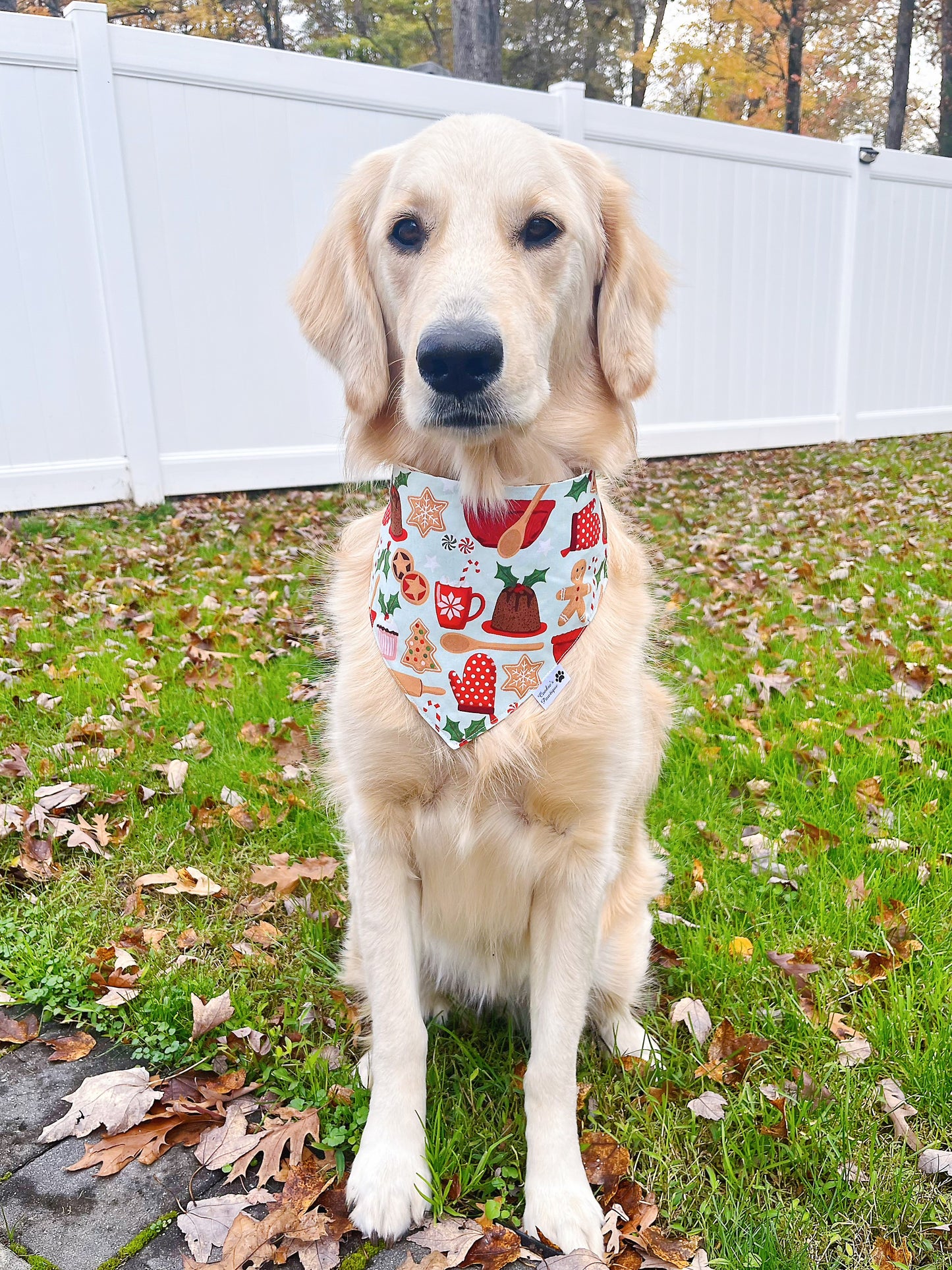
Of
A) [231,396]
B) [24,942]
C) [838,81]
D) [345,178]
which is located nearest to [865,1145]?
[24,942]

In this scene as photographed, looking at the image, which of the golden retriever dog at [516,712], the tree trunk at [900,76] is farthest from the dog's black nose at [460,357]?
the tree trunk at [900,76]

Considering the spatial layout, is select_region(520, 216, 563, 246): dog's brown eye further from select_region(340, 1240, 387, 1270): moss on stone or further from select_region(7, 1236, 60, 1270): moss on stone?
select_region(7, 1236, 60, 1270): moss on stone

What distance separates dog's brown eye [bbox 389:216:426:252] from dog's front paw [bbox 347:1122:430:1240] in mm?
1767

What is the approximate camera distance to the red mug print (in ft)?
6.07

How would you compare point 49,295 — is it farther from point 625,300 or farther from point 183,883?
point 625,300

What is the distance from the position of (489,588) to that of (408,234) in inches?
29.7

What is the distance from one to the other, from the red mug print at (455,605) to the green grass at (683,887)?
35.5 inches

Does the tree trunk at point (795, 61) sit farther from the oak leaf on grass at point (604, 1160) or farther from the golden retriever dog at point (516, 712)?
the oak leaf on grass at point (604, 1160)

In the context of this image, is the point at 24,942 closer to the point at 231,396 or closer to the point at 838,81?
the point at 231,396

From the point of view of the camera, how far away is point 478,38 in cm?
934

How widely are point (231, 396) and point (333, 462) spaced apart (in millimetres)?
958

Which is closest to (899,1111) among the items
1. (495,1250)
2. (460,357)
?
(495,1250)

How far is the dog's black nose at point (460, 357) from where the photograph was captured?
5.25ft

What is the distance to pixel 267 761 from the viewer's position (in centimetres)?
313
